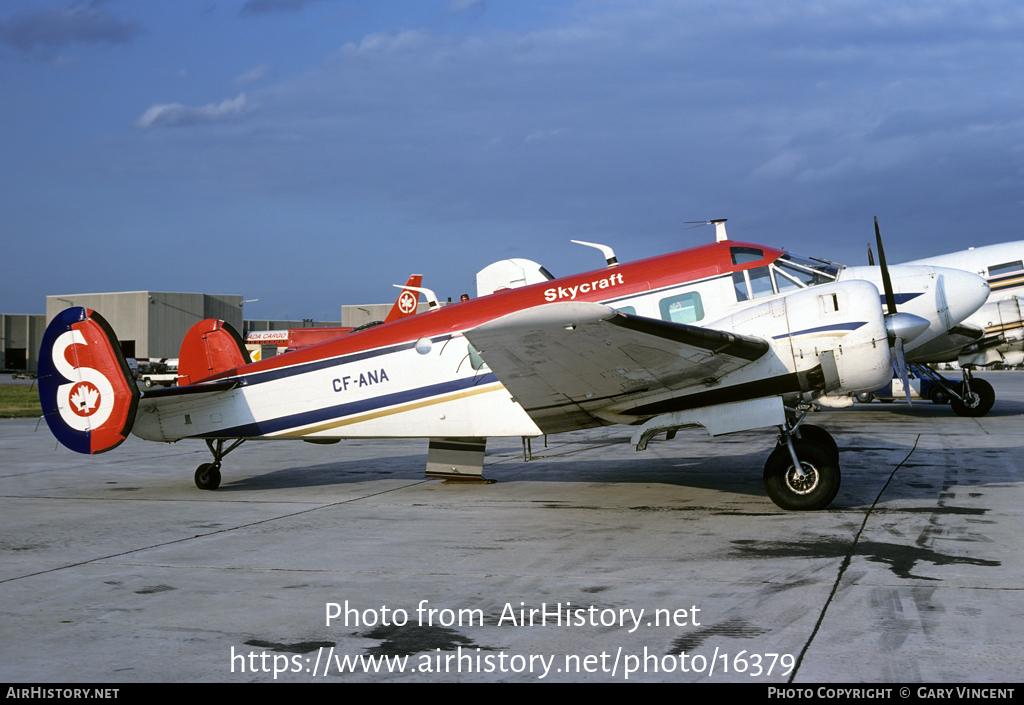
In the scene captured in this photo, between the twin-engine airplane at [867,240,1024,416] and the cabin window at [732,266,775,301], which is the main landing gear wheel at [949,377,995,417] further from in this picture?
the cabin window at [732,266,775,301]

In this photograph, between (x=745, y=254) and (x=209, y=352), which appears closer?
(x=745, y=254)

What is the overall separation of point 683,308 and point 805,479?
242cm

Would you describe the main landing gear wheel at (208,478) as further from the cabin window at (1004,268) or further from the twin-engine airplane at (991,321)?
the cabin window at (1004,268)

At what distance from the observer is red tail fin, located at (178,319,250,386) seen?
12492 millimetres

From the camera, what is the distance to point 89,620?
534 centimetres

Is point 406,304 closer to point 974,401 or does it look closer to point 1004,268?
point 1004,268

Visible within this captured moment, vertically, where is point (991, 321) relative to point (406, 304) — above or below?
below

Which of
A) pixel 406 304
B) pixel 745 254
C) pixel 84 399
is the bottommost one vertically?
pixel 84 399

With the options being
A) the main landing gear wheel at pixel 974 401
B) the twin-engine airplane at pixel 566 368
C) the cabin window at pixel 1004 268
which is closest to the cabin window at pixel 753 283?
the twin-engine airplane at pixel 566 368

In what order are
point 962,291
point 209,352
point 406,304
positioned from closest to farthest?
point 962,291 < point 209,352 < point 406,304

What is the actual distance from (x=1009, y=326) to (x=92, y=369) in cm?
2008

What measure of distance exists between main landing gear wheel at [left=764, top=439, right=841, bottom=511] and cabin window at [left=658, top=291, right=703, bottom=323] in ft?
6.20

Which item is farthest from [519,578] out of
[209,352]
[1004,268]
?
[1004,268]

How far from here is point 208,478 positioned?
11.6 metres
